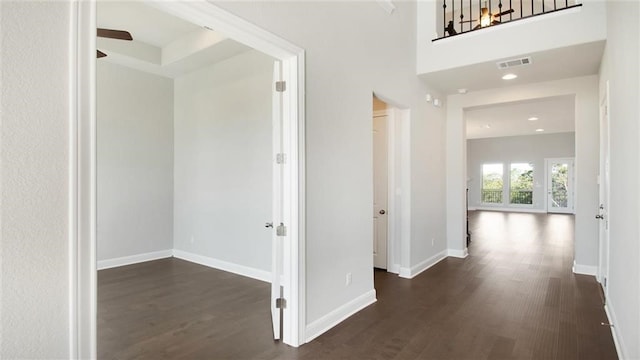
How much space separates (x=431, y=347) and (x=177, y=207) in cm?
459

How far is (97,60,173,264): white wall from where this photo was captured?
515cm

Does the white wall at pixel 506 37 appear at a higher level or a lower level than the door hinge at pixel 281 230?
higher

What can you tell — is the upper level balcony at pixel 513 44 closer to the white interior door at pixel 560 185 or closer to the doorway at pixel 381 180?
the doorway at pixel 381 180

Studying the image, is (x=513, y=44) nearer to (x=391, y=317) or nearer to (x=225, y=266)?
(x=391, y=317)

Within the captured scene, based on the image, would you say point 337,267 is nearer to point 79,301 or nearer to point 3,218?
point 79,301

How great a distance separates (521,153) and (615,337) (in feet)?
39.7

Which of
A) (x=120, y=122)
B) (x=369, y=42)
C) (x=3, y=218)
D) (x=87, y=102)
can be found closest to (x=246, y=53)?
(x=369, y=42)

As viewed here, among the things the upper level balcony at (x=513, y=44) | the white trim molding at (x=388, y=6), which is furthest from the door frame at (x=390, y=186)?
the white trim molding at (x=388, y=6)

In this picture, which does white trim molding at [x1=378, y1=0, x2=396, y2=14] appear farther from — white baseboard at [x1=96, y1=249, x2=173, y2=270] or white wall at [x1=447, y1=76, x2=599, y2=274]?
white baseboard at [x1=96, y1=249, x2=173, y2=270]

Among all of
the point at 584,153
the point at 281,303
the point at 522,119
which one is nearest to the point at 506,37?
the point at 584,153

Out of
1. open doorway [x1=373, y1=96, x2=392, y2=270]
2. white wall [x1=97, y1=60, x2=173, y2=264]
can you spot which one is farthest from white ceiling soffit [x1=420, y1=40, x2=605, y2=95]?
white wall [x1=97, y1=60, x2=173, y2=264]

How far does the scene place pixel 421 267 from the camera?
5.00 meters

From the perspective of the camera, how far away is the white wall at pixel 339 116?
2861 millimetres

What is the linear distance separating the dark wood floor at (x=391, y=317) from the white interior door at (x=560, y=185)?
29.9ft
